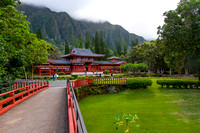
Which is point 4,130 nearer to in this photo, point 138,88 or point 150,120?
point 150,120

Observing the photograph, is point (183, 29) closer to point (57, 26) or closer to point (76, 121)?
point (76, 121)

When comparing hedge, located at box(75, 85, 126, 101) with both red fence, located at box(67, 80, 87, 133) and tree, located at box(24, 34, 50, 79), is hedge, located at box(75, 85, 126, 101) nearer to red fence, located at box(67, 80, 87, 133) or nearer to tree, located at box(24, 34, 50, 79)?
red fence, located at box(67, 80, 87, 133)

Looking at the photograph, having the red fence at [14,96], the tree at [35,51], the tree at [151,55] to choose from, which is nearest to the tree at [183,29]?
the red fence at [14,96]

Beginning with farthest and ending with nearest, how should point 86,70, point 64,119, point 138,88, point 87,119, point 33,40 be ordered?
point 86,70 < point 33,40 < point 138,88 < point 87,119 < point 64,119

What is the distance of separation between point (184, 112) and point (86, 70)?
35.8 metres

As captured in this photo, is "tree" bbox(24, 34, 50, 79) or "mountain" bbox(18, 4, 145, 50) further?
"mountain" bbox(18, 4, 145, 50)

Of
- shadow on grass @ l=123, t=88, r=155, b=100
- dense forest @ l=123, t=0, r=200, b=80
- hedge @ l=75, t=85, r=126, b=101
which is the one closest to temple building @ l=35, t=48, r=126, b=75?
hedge @ l=75, t=85, r=126, b=101

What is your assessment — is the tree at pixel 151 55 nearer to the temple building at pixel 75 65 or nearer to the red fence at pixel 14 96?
the temple building at pixel 75 65

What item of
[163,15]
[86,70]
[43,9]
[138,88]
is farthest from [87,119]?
[43,9]

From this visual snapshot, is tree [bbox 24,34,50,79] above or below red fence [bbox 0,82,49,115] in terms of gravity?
above

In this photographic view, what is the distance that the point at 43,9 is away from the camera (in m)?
140

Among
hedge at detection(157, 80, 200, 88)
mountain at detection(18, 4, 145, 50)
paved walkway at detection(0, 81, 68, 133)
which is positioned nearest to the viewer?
paved walkway at detection(0, 81, 68, 133)

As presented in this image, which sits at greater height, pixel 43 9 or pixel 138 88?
pixel 43 9

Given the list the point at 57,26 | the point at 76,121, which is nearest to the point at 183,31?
the point at 76,121
